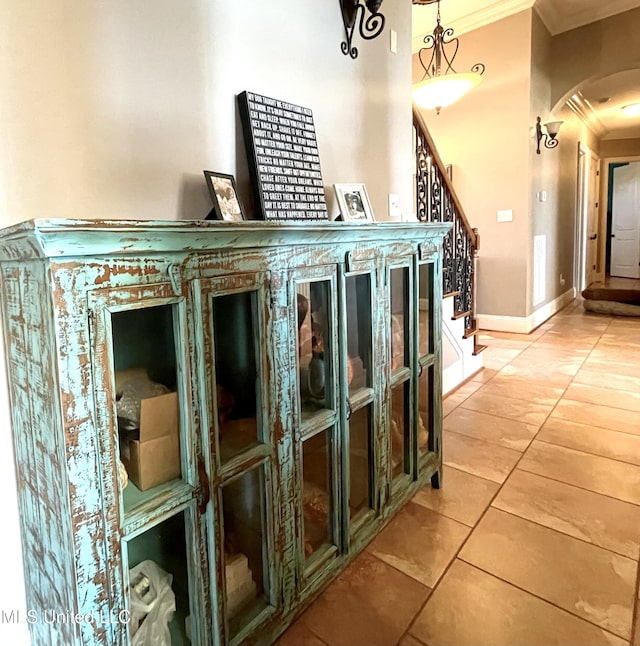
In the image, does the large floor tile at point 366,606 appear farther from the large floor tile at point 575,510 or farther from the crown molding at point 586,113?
the crown molding at point 586,113

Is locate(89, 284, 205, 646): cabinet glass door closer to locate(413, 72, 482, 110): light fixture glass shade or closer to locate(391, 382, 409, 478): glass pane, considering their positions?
locate(391, 382, 409, 478): glass pane

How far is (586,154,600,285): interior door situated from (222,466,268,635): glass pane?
8208 millimetres

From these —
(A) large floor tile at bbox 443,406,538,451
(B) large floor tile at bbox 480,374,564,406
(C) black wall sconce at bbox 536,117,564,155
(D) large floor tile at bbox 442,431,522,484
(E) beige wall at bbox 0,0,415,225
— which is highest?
(C) black wall sconce at bbox 536,117,564,155

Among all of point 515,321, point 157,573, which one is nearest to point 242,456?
point 157,573

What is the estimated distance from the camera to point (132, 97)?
3.85 feet

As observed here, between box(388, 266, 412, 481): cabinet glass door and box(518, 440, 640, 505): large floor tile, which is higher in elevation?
box(388, 266, 412, 481): cabinet glass door

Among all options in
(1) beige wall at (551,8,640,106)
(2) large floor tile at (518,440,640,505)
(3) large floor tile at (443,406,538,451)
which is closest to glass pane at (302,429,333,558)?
(2) large floor tile at (518,440,640,505)

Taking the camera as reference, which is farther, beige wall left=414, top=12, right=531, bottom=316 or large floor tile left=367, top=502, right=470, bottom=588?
beige wall left=414, top=12, right=531, bottom=316

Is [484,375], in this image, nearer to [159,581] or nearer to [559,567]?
[559,567]

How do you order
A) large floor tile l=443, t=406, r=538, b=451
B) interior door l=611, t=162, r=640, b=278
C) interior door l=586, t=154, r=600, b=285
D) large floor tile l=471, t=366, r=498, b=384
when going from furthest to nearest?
interior door l=611, t=162, r=640, b=278
interior door l=586, t=154, r=600, b=285
large floor tile l=471, t=366, r=498, b=384
large floor tile l=443, t=406, r=538, b=451

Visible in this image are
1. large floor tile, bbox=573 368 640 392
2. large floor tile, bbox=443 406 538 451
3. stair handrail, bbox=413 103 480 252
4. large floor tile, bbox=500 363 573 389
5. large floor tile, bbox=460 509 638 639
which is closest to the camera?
large floor tile, bbox=460 509 638 639

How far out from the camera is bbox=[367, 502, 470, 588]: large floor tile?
56.4 inches

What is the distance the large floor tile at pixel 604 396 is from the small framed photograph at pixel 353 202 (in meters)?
2.03

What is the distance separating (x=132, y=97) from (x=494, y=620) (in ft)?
5.83
